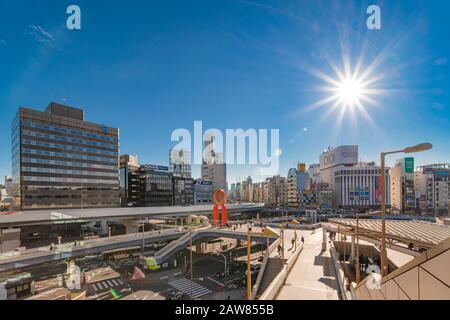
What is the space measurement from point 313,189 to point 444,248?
8912 centimetres

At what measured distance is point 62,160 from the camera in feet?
179

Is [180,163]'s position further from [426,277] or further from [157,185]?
[426,277]

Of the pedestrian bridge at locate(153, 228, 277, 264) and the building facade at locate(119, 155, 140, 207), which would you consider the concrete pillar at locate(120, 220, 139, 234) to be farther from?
the building facade at locate(119, 155, 140, 207)

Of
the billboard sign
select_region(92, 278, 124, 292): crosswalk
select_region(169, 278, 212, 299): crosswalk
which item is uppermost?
the billboard sign

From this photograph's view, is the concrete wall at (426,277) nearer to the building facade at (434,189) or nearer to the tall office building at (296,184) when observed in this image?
the tall office building at (296,184)

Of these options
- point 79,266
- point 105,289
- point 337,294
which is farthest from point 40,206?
point 337,294

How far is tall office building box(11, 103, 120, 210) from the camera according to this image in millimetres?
49188

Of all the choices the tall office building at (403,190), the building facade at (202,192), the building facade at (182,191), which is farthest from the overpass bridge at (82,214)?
the tall office building at (403,190)

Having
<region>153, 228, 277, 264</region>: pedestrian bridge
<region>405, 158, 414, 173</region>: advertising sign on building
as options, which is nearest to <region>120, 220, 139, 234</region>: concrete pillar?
<region>153, 228, 277, 264</region>: pedestrian bridge

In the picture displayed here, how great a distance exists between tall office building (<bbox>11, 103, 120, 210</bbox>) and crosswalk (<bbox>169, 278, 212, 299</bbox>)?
41770mm

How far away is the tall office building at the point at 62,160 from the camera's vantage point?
49188 mm

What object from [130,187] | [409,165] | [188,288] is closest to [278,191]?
[409,165]

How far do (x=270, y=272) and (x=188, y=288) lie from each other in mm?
10736
